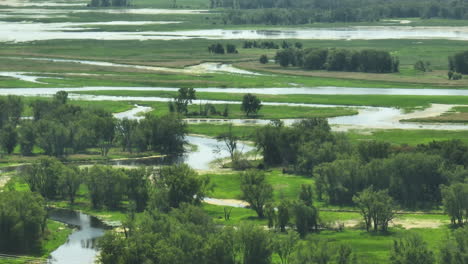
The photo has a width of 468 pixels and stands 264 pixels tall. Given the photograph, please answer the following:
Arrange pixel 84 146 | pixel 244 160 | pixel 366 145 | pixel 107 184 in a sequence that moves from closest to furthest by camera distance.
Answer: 1. pixel 107 184
2. pixel 366 145
3. pixel 244 160
4. pixel 84 146

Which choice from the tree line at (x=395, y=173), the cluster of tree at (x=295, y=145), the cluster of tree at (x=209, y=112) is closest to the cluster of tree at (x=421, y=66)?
the cluster of tree at (x=209, y=112)

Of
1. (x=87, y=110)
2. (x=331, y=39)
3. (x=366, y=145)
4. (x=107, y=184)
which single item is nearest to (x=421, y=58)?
(x=331, y=39)

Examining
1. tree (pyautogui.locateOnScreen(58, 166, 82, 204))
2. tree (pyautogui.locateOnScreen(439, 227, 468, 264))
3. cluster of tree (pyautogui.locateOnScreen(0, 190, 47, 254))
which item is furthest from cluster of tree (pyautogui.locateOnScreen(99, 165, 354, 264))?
tree (pyautogui.locateOnScreen(58, 166, 82, 204))

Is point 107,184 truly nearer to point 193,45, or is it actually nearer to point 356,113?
point 356,113

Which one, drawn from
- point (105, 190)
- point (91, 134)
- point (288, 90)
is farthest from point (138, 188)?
point (288, 90)

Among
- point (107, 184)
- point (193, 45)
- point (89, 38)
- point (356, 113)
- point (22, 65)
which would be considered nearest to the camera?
point (107, 184)

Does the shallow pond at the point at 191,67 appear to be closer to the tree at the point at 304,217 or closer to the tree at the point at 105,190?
the tree at the point at 105,190
